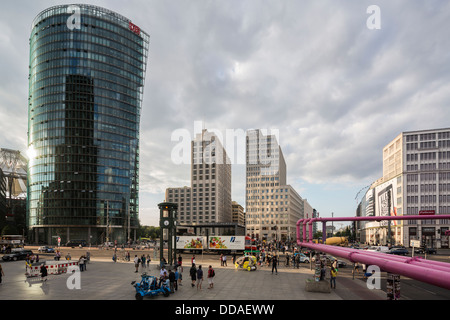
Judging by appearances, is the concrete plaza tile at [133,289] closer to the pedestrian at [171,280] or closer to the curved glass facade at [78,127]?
the pedestrian at [171,280]

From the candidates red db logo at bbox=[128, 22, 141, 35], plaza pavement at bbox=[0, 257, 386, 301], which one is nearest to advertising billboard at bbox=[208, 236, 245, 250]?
plaza pavement at bbox=[0, 257, 386, 301]

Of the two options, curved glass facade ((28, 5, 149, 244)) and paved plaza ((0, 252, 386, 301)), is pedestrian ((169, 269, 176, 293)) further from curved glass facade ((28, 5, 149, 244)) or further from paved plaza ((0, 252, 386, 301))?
curved glass facade ((28, 5, 149, 244))

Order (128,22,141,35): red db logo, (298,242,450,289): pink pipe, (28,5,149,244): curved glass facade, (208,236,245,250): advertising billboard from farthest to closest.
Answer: (128,22,141,35): red db logo, (28,5,149,244): curved glass facade, (208,236,245,250): advertising billboard, (298,242,450,289): pink pipe

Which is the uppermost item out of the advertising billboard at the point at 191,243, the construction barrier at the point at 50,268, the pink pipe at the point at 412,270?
the pink pipe at the point at 412,270

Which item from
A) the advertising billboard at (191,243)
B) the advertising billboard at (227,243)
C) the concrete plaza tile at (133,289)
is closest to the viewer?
the concrete plaza tile at (133,289)

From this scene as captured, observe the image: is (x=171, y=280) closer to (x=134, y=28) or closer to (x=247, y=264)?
(x=247, y=264)

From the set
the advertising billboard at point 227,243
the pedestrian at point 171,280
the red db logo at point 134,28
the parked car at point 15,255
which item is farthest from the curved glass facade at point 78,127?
the pedestrian at point 171,280

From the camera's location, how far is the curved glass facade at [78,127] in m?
112

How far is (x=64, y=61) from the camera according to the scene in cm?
11431

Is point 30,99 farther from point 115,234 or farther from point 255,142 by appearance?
point 255,142

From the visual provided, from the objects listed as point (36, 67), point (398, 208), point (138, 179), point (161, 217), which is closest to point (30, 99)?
point (36, 67)

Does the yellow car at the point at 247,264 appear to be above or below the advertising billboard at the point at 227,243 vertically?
above

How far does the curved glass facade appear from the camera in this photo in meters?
112

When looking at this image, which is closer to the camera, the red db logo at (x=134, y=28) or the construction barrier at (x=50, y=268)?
the construction barrier at (x=50, y=268)
